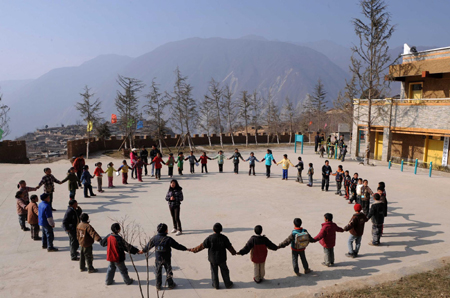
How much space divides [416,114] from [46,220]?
933 inches

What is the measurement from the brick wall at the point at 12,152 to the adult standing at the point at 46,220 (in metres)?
23.5

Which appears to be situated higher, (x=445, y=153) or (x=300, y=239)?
(x=445, y=153)

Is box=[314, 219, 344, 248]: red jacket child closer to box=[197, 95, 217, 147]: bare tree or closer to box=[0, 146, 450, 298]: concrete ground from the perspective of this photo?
box=[0, 146, 450, 298]: concrete ground

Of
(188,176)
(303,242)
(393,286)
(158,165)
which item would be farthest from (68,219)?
(188,176)

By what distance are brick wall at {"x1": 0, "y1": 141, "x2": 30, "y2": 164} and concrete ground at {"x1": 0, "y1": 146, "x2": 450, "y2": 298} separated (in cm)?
1049

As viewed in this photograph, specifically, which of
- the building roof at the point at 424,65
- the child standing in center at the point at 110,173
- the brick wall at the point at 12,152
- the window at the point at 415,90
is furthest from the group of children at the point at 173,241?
the brick wall at the point at 12,152

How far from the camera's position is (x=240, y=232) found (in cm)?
990

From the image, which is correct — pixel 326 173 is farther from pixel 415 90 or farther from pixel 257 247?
pixel 415 90

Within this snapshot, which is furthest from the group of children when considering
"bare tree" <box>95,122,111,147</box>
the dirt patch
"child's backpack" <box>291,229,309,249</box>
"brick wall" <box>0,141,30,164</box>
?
"bare tree" <box>95,122,111,147</box>

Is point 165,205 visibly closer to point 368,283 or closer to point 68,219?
point 68,219

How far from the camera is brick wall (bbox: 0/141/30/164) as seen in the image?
89.7ft

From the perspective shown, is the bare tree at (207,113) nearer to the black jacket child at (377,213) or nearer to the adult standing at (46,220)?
the black jacket child at (377,213)

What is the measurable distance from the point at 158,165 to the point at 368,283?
41.9 ft

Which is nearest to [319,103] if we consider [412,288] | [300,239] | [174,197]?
[174,197]
